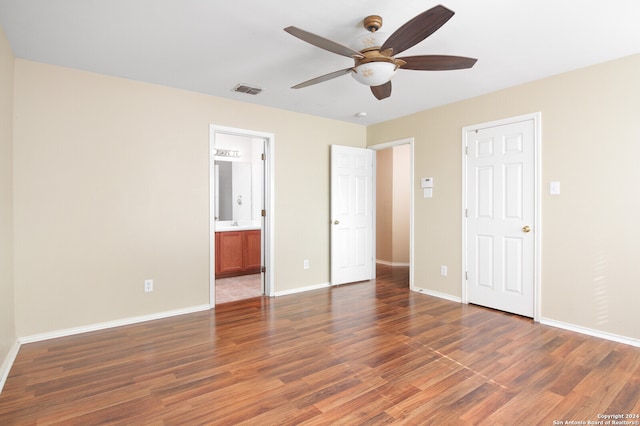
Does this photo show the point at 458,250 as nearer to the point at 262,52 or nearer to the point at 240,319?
the point at 240,319

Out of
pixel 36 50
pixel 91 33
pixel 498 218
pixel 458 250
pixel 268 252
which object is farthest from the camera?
pixel 268 252

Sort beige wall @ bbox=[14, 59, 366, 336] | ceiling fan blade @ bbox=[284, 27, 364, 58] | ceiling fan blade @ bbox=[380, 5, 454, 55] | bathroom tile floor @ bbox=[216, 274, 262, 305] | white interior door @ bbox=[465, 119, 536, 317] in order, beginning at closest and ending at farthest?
ceiling fan blade @ bbox=[380, 5, 454, 55]
ceiling fan blade @ bbox=[284, 27, 364, 58]
beige wall @ bbox=[14, 59, 366, 336]
white interior door @ bbox=[465, 119, 536, 317]
bathroom tile floor @ bbox=[216, 274, 262, 305]

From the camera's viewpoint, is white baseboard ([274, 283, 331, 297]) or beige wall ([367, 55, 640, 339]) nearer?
beige wall ([367, 55, 640, 339])

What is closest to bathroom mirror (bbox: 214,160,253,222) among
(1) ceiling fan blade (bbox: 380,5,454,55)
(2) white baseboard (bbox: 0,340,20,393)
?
(2) white baseboard (bbox: 0,340,20,393)

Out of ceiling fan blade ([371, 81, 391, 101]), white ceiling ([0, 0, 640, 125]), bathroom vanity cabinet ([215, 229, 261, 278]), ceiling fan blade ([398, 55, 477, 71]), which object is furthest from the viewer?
bathroom vanity cabinet ([215, 229, 261, 278])

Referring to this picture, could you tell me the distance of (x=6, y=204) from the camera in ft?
8.93

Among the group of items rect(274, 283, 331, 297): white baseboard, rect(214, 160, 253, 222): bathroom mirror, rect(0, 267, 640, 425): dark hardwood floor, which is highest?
rect(214, 160, 253, 222): bathroom mirror

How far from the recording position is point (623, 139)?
2975 mm

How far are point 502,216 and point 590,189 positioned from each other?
2.76 ft

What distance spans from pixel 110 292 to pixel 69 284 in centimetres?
35

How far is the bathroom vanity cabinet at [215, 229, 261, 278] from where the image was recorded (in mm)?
5492

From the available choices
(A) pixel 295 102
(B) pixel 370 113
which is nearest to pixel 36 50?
(A) pixel 295 102

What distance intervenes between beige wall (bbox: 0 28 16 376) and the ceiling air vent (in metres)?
1.87

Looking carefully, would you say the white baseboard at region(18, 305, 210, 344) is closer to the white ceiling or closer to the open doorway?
the white ceiling
